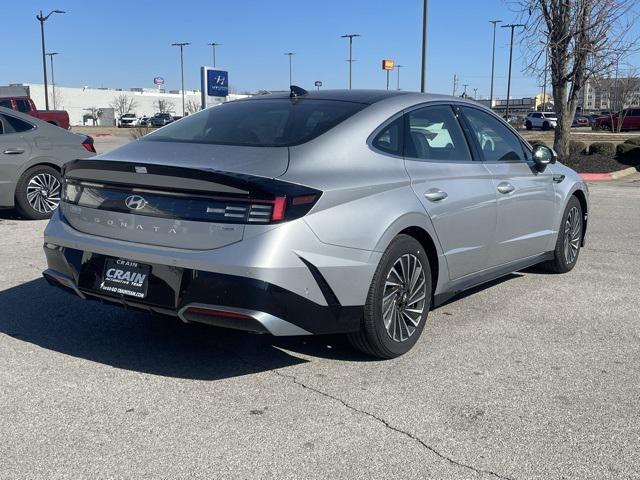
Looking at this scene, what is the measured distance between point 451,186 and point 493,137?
1095 mm

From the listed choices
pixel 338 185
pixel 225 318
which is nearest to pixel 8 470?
pixel 225 318

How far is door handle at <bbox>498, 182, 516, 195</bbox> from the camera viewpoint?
5270 mm

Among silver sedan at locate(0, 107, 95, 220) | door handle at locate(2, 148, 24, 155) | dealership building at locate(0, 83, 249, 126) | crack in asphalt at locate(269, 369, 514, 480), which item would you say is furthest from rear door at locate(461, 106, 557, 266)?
dealership building at locate(0, 83, 249, 126)

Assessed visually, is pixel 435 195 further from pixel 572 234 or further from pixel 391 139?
pixel 572 234

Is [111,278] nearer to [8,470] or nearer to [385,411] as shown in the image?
[8,470]

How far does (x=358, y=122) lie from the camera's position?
4305 mm

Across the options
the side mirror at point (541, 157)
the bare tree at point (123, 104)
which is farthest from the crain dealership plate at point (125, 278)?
the bare tree at point (123, 104)

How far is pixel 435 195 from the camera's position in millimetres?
4527

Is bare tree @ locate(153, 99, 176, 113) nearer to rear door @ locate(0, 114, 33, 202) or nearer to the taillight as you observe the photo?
the taillight

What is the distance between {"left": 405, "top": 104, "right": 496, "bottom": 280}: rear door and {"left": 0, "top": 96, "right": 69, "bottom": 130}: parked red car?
62.2 feet

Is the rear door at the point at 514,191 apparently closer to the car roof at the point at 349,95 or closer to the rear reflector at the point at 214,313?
the car roof at the point at 349,95

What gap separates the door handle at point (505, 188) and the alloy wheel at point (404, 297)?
1.21 m

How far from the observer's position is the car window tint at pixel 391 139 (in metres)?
4.37

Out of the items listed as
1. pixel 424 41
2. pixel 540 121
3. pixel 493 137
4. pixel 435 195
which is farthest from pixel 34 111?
pixel 540 121
